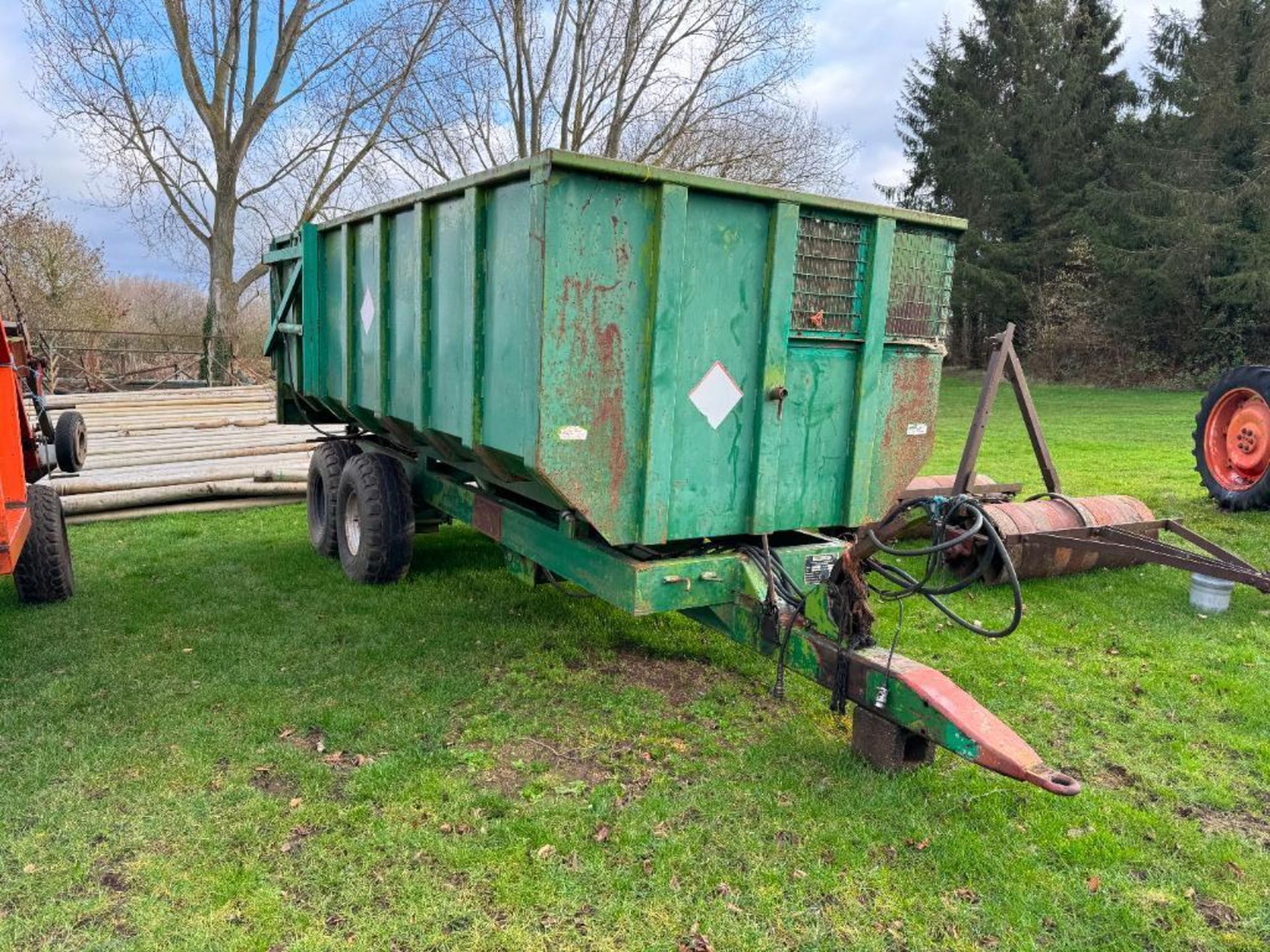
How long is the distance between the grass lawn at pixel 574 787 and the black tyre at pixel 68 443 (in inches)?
38.5

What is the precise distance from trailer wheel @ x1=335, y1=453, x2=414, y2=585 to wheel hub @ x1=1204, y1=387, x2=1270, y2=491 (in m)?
7.23

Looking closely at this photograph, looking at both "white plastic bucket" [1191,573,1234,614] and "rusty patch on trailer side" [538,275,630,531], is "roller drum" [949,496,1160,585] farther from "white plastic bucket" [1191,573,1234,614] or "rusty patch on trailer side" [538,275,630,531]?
"rusty patch on trailer side" [538,275,630,531]

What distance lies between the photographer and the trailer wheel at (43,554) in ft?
17.6

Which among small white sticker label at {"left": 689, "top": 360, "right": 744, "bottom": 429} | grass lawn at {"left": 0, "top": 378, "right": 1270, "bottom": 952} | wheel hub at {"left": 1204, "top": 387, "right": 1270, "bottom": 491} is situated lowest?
grass lawn at {"left": 0, "top": 378, "right": 1270, "bottom": 952}

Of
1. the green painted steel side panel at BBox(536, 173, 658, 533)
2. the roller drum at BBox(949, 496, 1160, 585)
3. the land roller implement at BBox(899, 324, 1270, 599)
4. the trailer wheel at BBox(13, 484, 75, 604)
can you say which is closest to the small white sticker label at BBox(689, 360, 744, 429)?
the green painted steel side panel at BBox(536, 173, 658, 533)

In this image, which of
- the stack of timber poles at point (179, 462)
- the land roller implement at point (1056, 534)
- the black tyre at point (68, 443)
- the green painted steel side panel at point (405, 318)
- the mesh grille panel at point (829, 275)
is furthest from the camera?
the stack of timber poles at point (179, 462)

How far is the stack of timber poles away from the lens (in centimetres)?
830

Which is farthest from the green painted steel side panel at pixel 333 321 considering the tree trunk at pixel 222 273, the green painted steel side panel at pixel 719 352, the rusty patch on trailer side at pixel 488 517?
the tree trunk at pixel 222 273

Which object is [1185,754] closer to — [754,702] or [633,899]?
[754,702]

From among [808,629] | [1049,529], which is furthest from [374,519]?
[1049,529]

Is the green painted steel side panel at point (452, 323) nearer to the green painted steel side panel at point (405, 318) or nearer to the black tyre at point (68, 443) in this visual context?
the green painted steel side panel at point (405, 318)

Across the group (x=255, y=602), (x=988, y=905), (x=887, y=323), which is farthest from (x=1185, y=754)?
(x=255, y=602)

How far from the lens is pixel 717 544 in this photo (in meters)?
4.27

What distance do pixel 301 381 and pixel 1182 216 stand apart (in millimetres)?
26183
